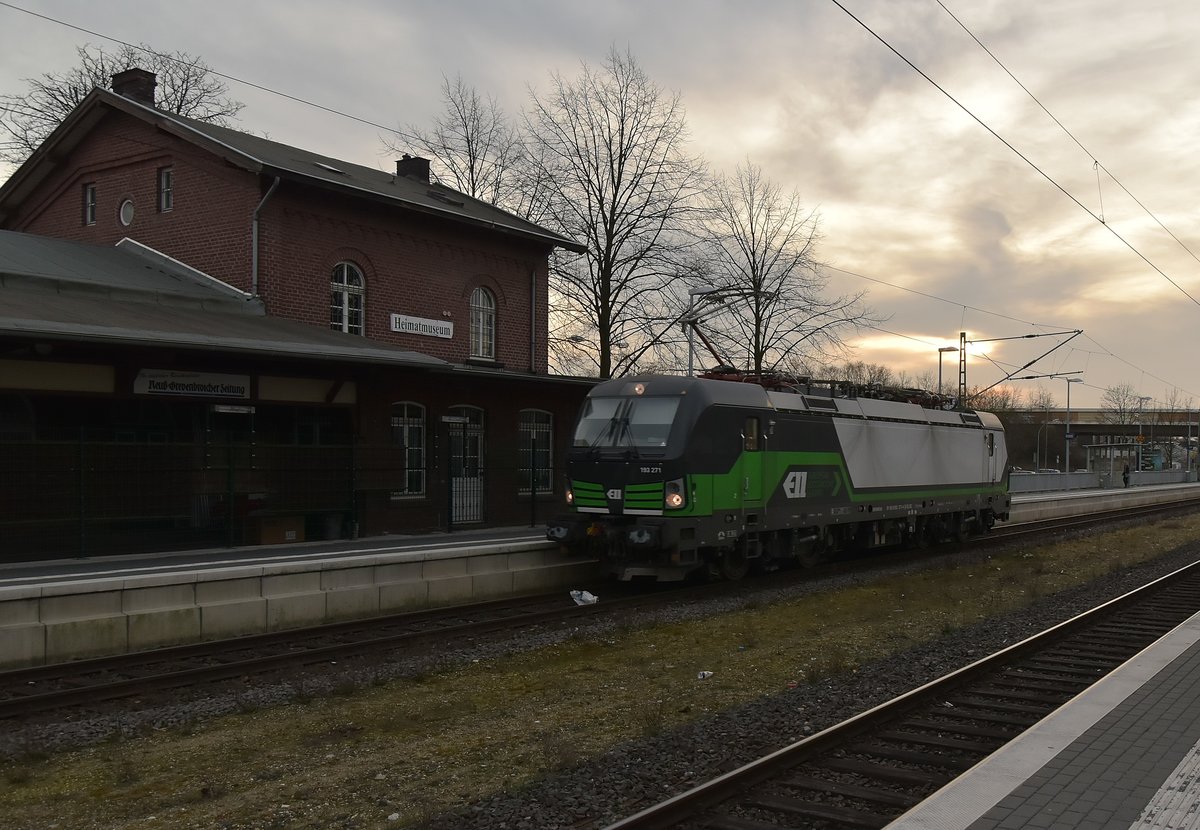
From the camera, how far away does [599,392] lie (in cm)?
1596

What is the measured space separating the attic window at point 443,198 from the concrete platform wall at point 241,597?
14.4 metres

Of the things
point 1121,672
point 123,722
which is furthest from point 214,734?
point 1121,672

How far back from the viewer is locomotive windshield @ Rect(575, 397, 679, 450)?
585 inches

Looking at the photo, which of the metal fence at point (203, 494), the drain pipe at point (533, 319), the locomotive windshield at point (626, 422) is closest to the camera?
the metal fence at point (203, 494)

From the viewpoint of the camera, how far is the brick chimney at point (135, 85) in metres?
25.3

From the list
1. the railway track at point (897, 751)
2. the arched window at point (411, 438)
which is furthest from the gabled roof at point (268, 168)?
the railway track at point (897, 751)

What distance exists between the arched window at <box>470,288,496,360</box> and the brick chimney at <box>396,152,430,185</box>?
7.29 m

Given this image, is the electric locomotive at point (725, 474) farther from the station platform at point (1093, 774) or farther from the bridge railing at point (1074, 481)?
the bridge railing at point (1074, 481)

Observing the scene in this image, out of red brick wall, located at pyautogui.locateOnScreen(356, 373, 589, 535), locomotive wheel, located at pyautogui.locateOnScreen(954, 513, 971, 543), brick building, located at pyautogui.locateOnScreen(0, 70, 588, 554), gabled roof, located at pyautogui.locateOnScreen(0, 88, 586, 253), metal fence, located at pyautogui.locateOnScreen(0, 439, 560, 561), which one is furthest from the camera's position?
locomotive wheel, located at pyautogui.locateOnScreen(954, 513, 971, 543)

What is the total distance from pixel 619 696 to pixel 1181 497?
166 feet

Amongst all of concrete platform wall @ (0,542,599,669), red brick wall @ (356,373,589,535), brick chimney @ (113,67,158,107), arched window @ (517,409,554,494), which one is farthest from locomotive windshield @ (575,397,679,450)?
brick chimney @ (113,67,158,107)

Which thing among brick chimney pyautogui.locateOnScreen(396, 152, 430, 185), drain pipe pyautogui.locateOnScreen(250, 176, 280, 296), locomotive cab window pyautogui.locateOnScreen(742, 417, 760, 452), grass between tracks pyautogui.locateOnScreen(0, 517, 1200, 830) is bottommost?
grass between tracks pyautogui.locateOnScreen(0, 517, 1200, 830)

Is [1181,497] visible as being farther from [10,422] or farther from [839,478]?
[10,422]

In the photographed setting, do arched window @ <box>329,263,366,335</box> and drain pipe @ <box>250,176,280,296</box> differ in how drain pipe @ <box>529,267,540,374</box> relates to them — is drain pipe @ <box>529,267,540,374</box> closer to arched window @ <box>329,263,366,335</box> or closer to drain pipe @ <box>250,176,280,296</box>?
arched window @ <box>329,263,366,335</box>
